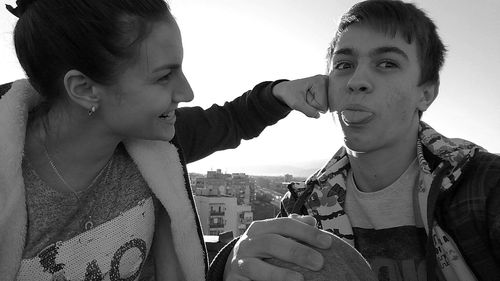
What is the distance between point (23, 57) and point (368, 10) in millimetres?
1708

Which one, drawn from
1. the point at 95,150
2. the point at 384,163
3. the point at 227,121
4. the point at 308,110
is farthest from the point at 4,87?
the point at 384,163

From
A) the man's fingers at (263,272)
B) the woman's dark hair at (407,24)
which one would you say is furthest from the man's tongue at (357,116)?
the man's fingers at (263,272)

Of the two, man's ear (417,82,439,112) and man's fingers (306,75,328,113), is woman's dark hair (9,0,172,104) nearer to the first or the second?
man's fingers (306,75,328,113)

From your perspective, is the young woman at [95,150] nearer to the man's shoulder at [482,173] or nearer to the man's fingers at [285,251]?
the man's fingers at [285,251]

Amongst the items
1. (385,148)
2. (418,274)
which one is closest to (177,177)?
(385,148)

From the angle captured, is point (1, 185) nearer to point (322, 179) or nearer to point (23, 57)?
point (23, 57)

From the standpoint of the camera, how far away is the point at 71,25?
1.62 metres

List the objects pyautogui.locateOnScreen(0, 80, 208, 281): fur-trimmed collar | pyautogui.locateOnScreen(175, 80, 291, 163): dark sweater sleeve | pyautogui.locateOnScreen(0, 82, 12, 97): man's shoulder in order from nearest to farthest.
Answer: pyautogui.locateOnScreen(0, 80, 208, 281): fur-trimmed collar
pyautogui.locateOnScreen(0, 82, 12, 97): man's shoulder
pyautogui.locateOnScreen(175, 80, 291, 163): dark sweater sleeve

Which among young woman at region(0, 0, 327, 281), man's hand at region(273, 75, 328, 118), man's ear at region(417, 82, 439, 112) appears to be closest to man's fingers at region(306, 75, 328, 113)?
man's hand at region(273, 75, 328, 118)

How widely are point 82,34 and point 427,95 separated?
1.73 m

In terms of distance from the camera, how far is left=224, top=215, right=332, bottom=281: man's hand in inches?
38.3

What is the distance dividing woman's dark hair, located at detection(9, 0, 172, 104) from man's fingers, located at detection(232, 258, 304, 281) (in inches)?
40.7

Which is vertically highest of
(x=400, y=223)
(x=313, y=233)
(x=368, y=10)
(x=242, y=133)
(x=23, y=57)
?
(x=368, y=10)

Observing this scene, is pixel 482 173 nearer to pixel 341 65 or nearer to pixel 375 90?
pixel 375 90
